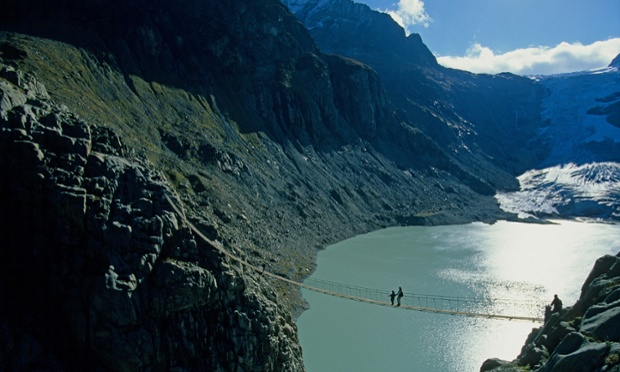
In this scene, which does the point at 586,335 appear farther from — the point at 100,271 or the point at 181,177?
the point at 181,177

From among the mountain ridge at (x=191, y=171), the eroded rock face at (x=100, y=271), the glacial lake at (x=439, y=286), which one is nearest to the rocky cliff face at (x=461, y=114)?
the mountain ridge at (x=191, y=171)

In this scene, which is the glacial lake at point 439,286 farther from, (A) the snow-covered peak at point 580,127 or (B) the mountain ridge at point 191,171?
(A) the snow-covered peak at point 580,127

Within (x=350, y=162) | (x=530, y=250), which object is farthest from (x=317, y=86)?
(x=530, y=250)

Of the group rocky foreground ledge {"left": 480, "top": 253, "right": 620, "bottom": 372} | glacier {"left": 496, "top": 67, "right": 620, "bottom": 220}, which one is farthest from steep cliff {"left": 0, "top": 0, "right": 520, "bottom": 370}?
glacier {"left": 496, "top": 67, "right": 620, "bottom": 220}

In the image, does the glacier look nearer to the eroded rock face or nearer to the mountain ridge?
the mountain ridge

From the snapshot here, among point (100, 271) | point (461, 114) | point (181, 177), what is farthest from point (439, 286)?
point (461, 114)

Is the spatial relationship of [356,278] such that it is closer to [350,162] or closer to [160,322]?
[160,322]
